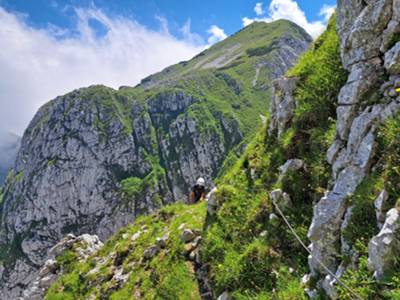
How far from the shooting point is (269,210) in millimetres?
9430

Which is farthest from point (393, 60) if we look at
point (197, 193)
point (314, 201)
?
point (197, 193)

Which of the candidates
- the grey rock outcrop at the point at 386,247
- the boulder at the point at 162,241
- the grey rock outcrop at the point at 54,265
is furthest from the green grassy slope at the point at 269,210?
the grey rock outcrop at the point at 54,265

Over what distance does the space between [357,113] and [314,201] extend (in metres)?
2.48

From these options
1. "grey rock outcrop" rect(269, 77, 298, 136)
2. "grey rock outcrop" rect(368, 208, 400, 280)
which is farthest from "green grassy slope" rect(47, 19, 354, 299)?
"grey rock outcrop" rect(368, 208, 400, 280)

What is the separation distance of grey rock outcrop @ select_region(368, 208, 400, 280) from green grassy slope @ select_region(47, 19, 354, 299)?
192 centimetres

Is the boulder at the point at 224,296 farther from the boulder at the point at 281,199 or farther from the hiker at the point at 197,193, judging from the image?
the hiker at the point at 197,193

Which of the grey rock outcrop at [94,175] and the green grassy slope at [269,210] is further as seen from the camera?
the grey rock outcrop at [94,175]

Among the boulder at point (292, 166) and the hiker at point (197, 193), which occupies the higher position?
the boulder at point (292, 166)

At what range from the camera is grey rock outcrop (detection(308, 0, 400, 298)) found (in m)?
6.52

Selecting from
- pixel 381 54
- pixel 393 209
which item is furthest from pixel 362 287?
pixel 381 54

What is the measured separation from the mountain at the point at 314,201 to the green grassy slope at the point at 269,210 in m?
0.04

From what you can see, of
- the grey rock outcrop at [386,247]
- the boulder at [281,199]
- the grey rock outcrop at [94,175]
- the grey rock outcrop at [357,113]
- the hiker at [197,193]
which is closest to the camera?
the grey rock outcrop at [386,247]

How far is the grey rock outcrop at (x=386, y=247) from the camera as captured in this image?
4867 mm

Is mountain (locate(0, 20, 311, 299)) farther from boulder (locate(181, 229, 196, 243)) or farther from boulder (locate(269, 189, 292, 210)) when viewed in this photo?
boulder (locate(269, 189, 292, 210))
